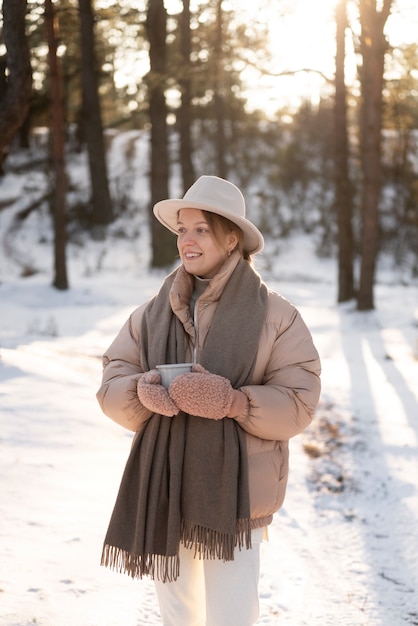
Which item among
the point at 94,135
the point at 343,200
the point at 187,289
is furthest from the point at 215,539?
the point at 94,135

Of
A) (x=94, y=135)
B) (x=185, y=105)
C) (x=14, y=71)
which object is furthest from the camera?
(x=94, y=135)

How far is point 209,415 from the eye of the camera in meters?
2.88

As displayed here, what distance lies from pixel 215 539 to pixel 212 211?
3.90 feet

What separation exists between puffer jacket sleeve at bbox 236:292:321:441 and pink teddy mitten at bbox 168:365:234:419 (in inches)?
5.0

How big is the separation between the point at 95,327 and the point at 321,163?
2112cm

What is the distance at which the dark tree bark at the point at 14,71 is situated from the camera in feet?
28.1

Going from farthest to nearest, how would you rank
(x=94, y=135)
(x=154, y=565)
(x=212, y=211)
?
(x=94, y=135) < (x=212, y=211) < (x=154, y=565)

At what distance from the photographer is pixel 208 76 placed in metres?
17.4

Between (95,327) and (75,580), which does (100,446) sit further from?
(95,327)

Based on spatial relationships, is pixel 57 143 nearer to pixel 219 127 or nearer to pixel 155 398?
pixel 219 127

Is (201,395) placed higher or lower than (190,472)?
higher

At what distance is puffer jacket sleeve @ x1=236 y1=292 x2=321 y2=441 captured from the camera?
2988 mm

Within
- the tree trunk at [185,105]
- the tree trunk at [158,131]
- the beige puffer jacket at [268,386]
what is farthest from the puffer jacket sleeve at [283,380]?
the tree trunk at [185,105]

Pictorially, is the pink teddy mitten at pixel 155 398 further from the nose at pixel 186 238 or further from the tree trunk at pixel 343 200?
the tree trunk at pixel 343 200
